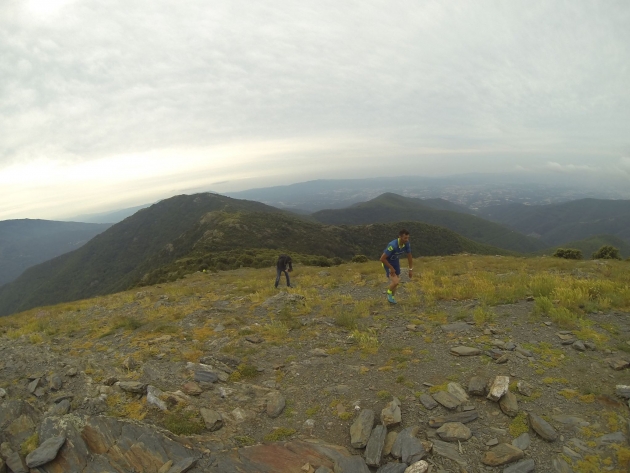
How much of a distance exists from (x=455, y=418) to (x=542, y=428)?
1.20 metres

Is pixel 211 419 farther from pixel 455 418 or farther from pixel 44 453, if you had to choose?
pixel 455 418

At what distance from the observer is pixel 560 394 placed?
550cm

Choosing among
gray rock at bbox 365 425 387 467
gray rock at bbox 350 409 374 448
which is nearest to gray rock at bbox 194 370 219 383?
→ gray rock at bbox 350 409 374 448

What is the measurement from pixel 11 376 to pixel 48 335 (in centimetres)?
526

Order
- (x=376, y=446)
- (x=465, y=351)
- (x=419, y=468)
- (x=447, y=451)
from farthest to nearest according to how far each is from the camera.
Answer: (x=465, y=351), (x=376, y=446), (x=447, y=451), (x=419, y=468)

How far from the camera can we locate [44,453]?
4953 mm

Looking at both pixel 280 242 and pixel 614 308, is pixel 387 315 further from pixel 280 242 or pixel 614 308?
pixel 280 242

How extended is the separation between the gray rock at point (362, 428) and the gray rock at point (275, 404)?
1.49m

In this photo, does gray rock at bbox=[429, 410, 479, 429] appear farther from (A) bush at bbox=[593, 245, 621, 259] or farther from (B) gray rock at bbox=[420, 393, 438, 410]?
(A) bush at bbox=[593, 245, 621, 259]

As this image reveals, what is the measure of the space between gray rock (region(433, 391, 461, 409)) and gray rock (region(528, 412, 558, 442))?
41.9 inches

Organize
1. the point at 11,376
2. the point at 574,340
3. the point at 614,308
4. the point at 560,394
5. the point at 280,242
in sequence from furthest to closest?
1. the point at 280,242
2. the point at 614,308
3. the point at 11,376
4. the point at 574,340
5. the point at 560,394

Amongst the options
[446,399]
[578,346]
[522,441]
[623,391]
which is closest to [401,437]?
[446,399]

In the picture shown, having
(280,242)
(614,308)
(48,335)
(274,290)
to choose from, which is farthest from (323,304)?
(280,242)

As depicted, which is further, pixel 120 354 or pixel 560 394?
pixel 120 354
